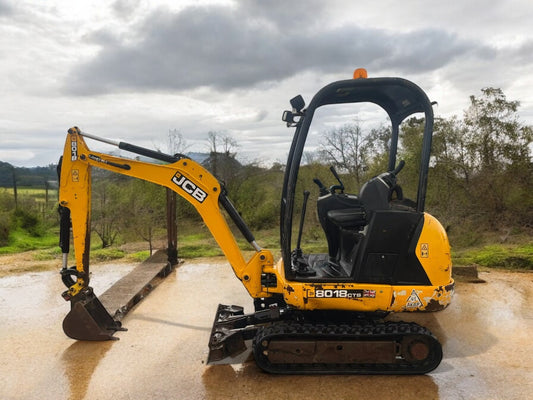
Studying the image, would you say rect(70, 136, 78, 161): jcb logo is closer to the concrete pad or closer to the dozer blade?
the dozer blade

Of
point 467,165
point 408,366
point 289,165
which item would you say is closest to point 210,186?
point 289,165

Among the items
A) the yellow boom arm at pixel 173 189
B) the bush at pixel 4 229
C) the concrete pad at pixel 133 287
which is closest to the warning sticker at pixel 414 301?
the yellow boom arm at pixel 173 189

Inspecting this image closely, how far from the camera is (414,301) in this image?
13.7 ft

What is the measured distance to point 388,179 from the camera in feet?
14.3

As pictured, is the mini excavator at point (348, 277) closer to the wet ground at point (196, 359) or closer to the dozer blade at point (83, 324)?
the wet ground at point (196, 359)

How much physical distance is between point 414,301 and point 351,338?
0.73 m

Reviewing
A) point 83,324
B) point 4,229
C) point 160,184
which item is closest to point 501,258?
point 160,184

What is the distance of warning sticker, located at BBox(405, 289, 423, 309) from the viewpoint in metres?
4.18

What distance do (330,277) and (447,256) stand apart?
1193mm

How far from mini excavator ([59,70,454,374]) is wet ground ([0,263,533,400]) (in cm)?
23

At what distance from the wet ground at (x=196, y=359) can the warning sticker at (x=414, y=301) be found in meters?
0.69

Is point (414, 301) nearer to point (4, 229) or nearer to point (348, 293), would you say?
point (348, 293)

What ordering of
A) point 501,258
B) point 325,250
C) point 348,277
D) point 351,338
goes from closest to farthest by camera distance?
point 351,338 → point 348,277 → point 501,258 → point 325,250

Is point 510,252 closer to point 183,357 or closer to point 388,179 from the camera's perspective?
point 388,179
